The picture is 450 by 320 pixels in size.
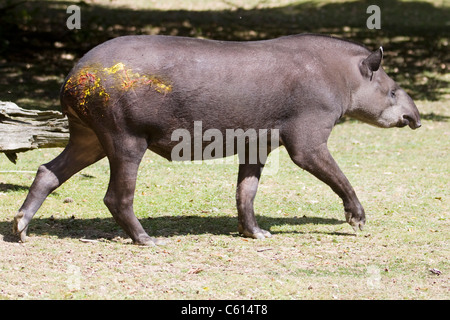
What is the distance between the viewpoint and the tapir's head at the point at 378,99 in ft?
24.4

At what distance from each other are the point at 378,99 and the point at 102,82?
2.85 m

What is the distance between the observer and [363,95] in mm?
7492

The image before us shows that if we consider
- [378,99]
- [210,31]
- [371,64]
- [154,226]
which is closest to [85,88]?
[154,226]

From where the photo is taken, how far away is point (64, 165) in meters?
7.00

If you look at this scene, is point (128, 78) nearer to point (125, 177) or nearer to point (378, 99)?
point (125, 177)

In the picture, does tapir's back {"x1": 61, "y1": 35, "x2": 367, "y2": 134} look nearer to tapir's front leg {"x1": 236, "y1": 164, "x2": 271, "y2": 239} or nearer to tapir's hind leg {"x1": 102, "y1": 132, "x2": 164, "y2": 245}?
tapir's hind leg {"x1": 102, "y1": 132, "x2": 164, "y2": 245}

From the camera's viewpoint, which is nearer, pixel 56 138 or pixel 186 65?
pixel 186 65

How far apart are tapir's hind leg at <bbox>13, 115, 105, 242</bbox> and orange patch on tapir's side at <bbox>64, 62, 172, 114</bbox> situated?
16.5 inches

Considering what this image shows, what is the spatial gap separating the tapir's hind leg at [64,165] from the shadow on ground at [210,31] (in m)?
7.64

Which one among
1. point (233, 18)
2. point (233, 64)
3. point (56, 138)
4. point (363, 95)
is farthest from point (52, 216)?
point (233, 18)

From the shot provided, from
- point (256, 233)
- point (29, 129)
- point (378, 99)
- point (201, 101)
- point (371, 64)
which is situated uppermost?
point (371, 64)

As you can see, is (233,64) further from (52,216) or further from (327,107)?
(52,216)

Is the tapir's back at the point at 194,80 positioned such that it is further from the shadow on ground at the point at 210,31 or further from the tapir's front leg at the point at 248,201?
the shadow on ground at the point at 210,31

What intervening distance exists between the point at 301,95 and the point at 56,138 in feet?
10.7
